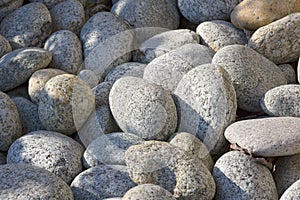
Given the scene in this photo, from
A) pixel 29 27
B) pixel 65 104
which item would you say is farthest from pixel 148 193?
pixel 29 27

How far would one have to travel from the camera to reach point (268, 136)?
2.70 m

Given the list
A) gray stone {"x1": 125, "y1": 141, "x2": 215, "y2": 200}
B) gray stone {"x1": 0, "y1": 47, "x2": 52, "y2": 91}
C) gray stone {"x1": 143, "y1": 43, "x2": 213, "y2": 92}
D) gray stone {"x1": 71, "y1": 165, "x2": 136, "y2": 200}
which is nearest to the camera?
gray stone {"x1": 125, "y1": 141, "x2": 215, "y2": 200}

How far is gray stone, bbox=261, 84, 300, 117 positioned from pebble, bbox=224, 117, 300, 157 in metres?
0.14

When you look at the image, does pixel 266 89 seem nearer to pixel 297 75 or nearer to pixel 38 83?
pixel 297 75

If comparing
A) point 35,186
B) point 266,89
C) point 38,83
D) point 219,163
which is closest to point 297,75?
point 266,89

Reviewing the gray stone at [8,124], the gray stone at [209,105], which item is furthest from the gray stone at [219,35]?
A: the gray stone at [8,124]

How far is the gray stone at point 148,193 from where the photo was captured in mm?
2337

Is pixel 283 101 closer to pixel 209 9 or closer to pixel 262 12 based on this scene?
pixel 262 12

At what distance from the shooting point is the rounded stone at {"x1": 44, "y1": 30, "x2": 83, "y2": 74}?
368 cm

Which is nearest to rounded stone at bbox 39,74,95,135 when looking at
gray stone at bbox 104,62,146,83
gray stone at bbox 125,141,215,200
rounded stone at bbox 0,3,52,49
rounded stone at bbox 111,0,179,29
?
gray stone at bbox 104,62,146,83

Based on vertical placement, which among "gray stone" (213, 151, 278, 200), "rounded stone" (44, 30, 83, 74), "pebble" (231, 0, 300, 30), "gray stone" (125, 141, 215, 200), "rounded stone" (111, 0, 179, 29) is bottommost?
"gray stone" (213, 151, 278, 200)

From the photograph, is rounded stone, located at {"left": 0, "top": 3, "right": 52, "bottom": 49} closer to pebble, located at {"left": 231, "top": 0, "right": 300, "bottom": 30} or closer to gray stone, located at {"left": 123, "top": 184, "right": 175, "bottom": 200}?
pebble, located at {"left": 231, "top": 0, "right": 300, "bottom": 30}

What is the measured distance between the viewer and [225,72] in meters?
3.01

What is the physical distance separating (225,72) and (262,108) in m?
0.30
